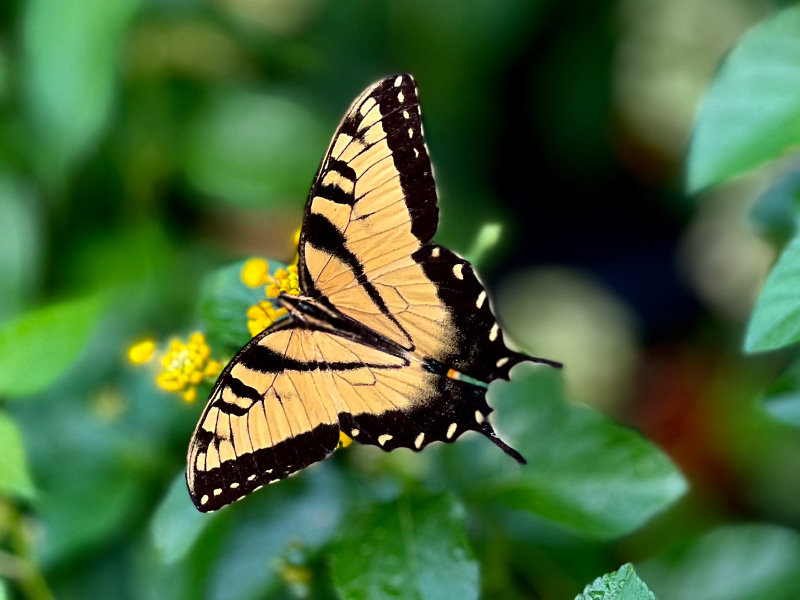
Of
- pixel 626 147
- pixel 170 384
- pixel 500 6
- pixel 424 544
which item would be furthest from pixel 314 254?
pixel 626 147

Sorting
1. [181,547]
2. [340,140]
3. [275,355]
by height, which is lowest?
[181,547]

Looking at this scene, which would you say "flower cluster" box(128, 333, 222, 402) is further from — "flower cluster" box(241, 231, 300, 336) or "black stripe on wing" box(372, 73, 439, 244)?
"black stripe on wing" box(372, 73, 439, 244)

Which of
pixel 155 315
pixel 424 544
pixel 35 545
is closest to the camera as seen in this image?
pixel 424 544

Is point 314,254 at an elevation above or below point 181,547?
above

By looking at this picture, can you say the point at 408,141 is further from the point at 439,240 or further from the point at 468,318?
the point at 439,240

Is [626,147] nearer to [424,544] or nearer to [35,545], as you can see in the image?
[424,544]

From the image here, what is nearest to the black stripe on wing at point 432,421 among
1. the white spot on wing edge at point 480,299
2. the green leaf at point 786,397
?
the white spot on wing edge at point 480,299
